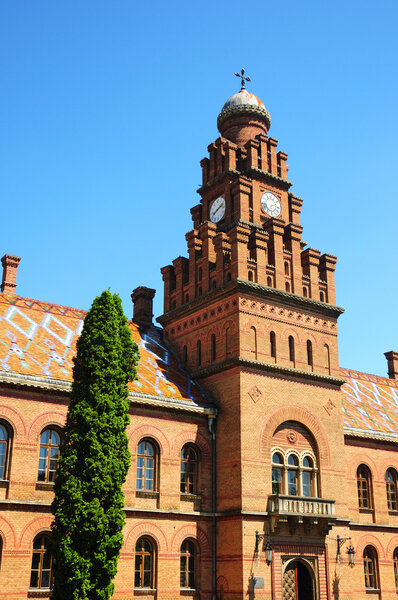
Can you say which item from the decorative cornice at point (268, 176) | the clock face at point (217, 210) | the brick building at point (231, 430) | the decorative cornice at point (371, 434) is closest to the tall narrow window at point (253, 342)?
the brick building at point (231, 430)

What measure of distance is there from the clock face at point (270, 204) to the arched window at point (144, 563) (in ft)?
62.8

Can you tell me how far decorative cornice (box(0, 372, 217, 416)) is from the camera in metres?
27.6

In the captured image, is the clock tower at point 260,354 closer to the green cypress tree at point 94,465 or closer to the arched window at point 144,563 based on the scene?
the arched window at point 144,563

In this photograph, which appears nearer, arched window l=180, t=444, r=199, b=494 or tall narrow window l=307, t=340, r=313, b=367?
arched window l=180, t=444, r=199, b=494

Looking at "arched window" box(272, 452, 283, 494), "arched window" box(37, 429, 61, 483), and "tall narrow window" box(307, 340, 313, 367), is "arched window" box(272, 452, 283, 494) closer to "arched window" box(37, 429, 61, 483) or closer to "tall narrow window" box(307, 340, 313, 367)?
"tall narrow window" box(307, 340, 313, 367)

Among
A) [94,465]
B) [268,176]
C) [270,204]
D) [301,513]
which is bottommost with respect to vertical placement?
[301,513]

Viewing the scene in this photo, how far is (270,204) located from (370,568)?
Result: 808 inches

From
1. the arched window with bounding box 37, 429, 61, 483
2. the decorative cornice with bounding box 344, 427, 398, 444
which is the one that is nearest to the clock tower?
the decorative cornice with bounding box 344, 427, 398, 444

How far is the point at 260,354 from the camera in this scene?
33.3 meters

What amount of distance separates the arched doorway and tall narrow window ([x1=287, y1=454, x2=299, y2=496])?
3107mm

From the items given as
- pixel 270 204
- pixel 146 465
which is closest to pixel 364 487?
pixel 146 465

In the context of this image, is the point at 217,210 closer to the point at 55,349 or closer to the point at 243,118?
the point at 243,118

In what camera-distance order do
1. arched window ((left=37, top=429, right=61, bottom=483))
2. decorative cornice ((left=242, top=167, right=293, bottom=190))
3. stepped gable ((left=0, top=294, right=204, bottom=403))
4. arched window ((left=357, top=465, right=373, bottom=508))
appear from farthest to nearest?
decorative cornice ((left=242, top=167, right=293, bottom=190)) < arched window ((left=357, top=465, right=373, bottom=508)) < stepped gable ((left=0, top=294, right=204, bottom=403)) < arched window ((left=37, top=429, right=61, bottom=483))

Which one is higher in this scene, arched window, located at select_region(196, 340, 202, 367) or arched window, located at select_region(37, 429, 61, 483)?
arched window, located at select_region(196, 340, 202, 367)
